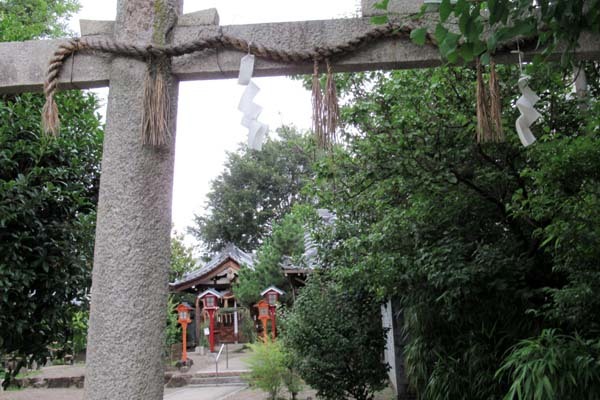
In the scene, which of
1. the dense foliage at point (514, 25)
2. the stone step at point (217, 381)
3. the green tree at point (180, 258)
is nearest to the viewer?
the dense foliage at point (514, 25)

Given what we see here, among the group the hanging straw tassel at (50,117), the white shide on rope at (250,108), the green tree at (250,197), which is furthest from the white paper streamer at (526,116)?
the green tree at (250,197)

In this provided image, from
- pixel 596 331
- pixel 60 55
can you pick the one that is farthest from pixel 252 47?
pixel 596 331

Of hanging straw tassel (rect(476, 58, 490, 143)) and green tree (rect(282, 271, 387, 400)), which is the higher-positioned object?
hanging straw tassel (rect(476, 58, 490, 143))

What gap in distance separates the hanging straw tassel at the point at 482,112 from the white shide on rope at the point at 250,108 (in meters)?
0.92

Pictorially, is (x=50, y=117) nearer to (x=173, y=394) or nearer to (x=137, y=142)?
(x=137, y=142)

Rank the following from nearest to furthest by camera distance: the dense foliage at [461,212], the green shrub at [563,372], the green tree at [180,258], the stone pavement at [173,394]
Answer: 1. the green shrub at [563,372]
2. the dense foliage at [461,212]
3. the stone pavement at [173,394]
4. the green tree at [180,258]

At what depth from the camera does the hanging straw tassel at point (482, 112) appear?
88.2 inches

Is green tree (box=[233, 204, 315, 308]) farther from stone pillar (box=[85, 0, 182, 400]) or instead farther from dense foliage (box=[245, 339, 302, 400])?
stone pillar (box=[85, 0, 182, 400])

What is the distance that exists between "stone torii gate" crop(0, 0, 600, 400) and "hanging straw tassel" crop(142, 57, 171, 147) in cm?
4

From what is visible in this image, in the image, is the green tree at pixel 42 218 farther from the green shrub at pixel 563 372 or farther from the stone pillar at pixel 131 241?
the green shrub at pixel 563 372

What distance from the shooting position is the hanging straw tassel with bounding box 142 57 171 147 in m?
2.21

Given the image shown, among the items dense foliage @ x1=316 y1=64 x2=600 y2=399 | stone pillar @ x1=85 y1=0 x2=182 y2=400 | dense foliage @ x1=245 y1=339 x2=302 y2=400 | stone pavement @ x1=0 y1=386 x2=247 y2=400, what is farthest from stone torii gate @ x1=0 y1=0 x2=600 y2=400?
stone pavement @ x1=0 y1=386 x2=247 y2=400

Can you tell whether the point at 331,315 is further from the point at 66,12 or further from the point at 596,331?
the point at 66,12

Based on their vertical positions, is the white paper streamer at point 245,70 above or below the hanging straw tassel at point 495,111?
above
